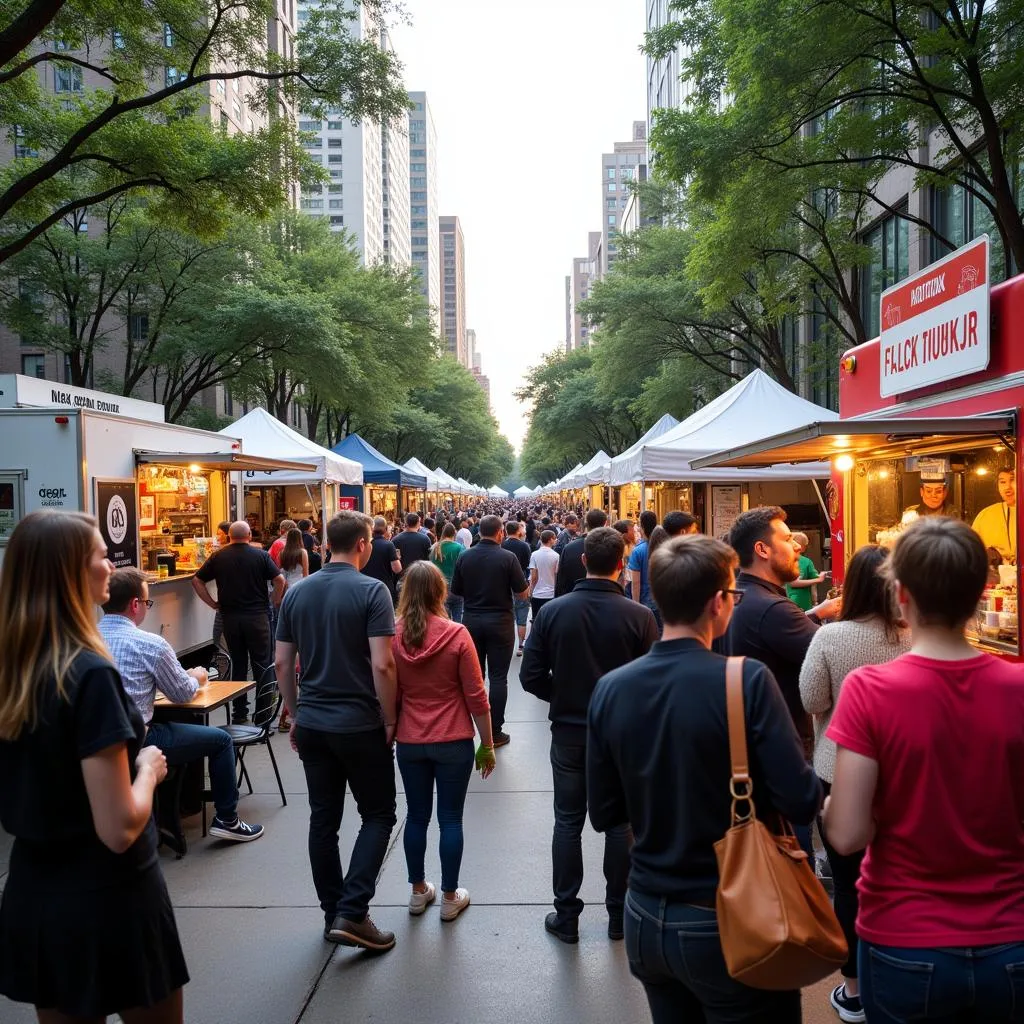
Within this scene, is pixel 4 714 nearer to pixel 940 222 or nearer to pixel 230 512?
pixel 230 512

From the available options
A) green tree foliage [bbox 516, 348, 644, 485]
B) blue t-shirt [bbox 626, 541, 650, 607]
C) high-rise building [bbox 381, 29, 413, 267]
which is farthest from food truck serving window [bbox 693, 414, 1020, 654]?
high-rise building [bbox 381, 29, 413, 267]

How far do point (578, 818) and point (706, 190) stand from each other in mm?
11375

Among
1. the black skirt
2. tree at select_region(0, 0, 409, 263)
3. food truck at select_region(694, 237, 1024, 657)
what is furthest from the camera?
tree at select_region(0, 0, 409, 263)

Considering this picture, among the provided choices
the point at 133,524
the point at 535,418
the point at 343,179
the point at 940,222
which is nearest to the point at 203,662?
the point at 133,524

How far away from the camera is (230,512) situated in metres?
13.5

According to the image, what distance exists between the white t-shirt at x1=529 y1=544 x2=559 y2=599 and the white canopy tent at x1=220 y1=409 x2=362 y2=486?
6.53 meters

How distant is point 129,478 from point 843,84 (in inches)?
428

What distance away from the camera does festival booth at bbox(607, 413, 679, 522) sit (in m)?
14.3

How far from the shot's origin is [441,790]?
4395 millimetres

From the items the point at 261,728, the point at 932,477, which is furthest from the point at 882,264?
the point at 261,728

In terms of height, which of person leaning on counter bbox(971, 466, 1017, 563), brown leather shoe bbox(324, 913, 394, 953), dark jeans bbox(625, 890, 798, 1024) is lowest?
brown leather shoe bbox(324, 913, 394, 953)

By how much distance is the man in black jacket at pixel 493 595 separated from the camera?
7.68m

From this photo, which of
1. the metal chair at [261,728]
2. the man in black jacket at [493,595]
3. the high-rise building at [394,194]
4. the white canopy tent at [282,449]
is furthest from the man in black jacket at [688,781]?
the high-rise building at [394,194]

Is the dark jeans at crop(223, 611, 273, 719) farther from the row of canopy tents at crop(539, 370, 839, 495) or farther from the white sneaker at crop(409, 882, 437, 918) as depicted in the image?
the row of canopy tents at crop(539, 370, 839, 495)
